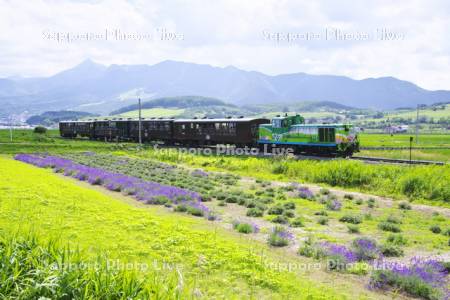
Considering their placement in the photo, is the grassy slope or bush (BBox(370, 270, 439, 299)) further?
bush (BBox(370, 270, 439, 299))

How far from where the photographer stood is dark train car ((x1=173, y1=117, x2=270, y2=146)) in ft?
156

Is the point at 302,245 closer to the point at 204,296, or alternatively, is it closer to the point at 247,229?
the point at 247,229

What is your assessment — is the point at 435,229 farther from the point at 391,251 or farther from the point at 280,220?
the point at 280,220

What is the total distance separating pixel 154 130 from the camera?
64188 millimetres

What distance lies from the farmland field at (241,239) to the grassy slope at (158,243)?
3cm

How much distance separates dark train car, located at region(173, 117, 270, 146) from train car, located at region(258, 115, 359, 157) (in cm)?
216

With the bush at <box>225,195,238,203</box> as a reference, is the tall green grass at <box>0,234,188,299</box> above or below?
above

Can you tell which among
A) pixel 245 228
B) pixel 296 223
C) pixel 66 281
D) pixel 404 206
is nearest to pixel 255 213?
pixel 296 223

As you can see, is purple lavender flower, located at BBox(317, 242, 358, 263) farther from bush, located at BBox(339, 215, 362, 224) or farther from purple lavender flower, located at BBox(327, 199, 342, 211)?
purple lavender flower, located at BBox(327, 199, 342, 211)

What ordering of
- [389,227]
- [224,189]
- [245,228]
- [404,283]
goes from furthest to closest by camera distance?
1. [224,189]
2. [389,227]
3. [245,228]
4. [404,283]

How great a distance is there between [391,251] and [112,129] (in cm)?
6968

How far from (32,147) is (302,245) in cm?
→ 5525

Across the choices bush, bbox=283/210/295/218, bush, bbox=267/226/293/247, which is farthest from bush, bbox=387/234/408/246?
bush, bbox=283/210/295/218

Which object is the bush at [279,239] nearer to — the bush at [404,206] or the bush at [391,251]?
→ the bush at [391,251]
